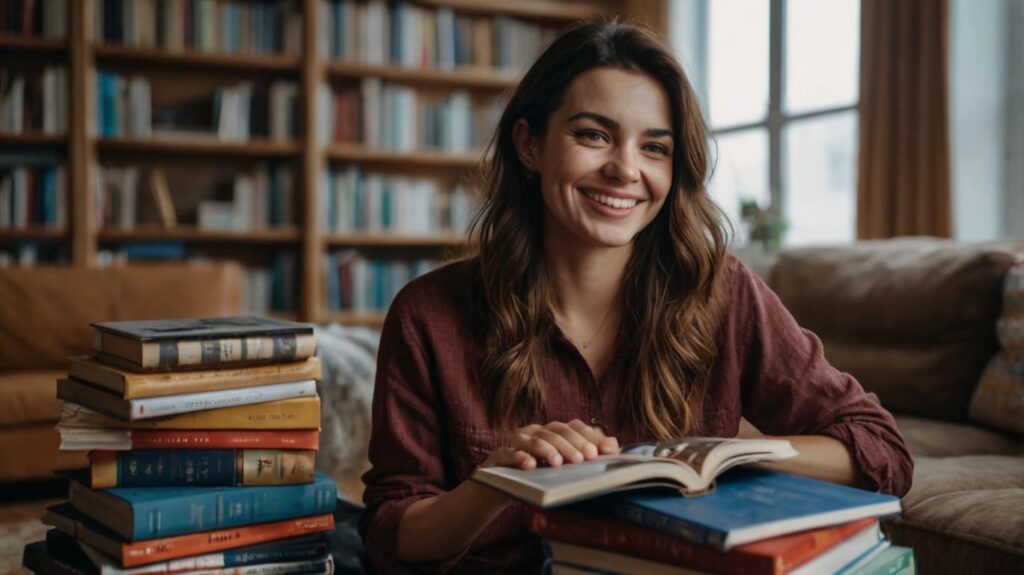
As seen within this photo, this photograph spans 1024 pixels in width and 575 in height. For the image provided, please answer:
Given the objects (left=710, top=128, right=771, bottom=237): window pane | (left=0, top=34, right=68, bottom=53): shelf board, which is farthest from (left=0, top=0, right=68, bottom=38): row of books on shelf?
(left=710, top=128, right=771, bottom=237): window pane

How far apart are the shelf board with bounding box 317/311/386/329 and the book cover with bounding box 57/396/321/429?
377cm

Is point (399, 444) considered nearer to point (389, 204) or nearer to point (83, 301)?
point (83, 301)

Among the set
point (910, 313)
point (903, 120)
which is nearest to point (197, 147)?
point (903, 120)

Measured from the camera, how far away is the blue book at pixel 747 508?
72 centimetres

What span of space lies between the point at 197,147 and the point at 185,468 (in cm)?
383

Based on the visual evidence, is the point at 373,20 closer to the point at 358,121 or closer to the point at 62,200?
the point at 358,121

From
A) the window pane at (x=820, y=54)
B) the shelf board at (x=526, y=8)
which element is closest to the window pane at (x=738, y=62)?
the window pane at (x=820, y=54)

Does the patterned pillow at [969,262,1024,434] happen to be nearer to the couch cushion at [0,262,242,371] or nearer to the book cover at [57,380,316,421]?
the book cover at [57,380,316,421]

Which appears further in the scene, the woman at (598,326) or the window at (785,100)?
the window at (785,100)

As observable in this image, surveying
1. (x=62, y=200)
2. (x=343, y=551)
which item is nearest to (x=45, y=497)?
(x=62, y=200)

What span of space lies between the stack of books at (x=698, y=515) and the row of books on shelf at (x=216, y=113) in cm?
407

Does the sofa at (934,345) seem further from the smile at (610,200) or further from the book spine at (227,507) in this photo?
the book spine at (227,507)

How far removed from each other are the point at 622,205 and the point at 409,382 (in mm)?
354

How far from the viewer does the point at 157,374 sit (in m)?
0.93
